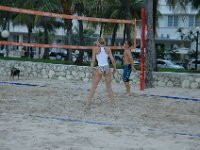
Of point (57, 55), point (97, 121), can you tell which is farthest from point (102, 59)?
point (57, 55)

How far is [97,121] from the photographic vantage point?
7.64 metres

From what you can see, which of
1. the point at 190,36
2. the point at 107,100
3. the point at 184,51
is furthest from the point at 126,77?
the point at 190,36

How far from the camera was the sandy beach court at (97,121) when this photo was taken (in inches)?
234

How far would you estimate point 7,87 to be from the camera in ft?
43.0

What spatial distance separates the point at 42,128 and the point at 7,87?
6.59 m

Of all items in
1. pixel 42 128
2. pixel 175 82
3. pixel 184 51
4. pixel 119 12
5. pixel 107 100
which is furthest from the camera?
pixel 184 51

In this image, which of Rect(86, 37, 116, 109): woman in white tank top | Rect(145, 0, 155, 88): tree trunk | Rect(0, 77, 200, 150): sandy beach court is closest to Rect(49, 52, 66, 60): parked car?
Rect(145, 0, 155, 88): tree trunk

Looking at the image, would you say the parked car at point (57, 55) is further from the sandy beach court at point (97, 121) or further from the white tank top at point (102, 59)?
the white tank top at point (102, 59)

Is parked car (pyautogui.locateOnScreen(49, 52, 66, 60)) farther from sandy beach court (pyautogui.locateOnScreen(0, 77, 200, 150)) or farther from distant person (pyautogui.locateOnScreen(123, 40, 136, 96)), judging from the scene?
distant person (pyautogui.locateOnScreen(123, 40, 136, 96))

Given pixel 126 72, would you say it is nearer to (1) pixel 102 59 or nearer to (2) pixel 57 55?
(1) pixel 102 59

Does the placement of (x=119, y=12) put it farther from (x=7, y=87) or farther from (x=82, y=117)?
(x=82, y=117)

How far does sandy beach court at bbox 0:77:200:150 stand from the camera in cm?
595

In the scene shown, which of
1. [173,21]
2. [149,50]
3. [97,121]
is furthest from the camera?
[173,21]

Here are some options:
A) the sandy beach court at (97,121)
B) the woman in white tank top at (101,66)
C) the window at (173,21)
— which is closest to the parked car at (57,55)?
the window at (173,21)
